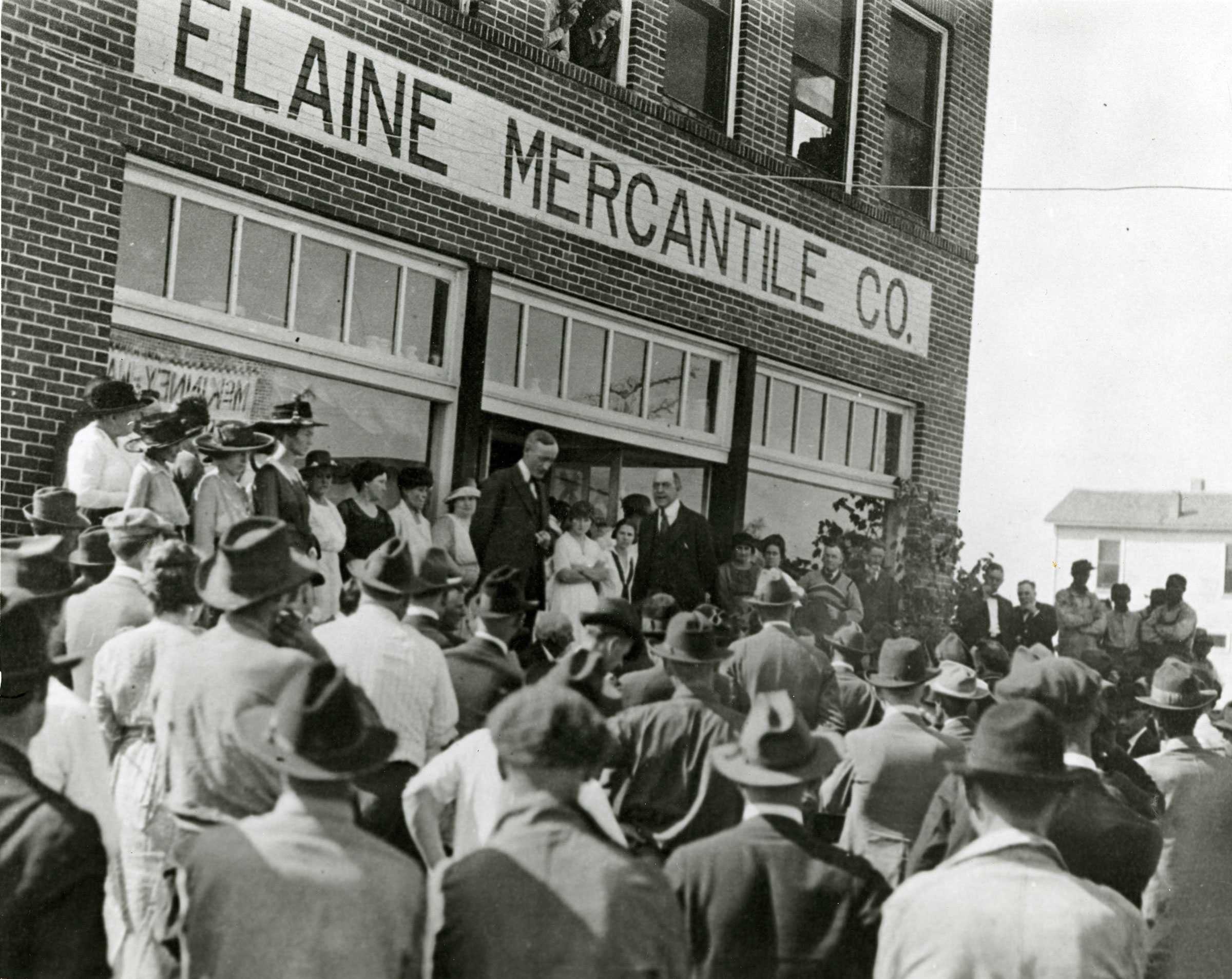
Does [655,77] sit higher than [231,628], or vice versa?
[655,77]

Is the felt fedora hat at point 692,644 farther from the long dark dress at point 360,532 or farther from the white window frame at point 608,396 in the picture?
the white window frame at point 608,396

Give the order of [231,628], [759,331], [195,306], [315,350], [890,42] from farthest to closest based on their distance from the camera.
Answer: [890,42] < [759,331] < [315,350] < [195,306] < [231,628]

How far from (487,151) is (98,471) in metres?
4.04

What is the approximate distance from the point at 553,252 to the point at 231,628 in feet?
21.9

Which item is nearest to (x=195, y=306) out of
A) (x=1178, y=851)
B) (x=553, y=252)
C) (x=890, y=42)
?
(x=553, y=252)

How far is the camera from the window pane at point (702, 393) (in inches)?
464

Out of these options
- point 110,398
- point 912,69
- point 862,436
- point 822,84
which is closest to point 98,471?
point 110,398

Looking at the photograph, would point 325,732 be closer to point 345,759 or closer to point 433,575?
point 345,759

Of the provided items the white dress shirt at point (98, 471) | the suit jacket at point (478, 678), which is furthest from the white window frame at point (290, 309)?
the suit jacket at point (478, 678)

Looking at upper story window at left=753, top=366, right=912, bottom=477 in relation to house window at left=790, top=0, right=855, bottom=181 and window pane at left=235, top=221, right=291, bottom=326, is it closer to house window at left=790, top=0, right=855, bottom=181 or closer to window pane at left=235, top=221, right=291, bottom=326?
house window at left=790, top=0, right=855, bottom=181

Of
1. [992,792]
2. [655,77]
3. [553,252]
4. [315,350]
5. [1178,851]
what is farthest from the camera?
[655,77]

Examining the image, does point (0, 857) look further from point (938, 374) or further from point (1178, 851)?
point (938, 374)

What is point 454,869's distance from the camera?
3.18 metres

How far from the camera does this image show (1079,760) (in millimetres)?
4520
